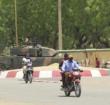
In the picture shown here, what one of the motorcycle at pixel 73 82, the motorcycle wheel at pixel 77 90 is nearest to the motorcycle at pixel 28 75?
the motorcycle at pixel 73 82

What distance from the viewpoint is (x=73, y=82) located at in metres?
23.0

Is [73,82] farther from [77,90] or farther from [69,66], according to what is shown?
[69,66]

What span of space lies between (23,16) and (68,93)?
5485cm

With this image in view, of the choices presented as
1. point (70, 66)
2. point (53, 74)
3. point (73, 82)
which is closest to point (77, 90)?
point (73, 82)

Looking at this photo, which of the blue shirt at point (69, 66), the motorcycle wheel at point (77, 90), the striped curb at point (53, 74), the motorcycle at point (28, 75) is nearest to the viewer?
the motorcycle wheel at point (77, 90)

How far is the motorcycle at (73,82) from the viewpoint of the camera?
22797 mm

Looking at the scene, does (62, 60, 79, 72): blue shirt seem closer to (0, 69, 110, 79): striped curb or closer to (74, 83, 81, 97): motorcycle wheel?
(74, 83, 81, 97): motorcycle wheel

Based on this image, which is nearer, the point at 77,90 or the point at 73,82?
the point at 77,90

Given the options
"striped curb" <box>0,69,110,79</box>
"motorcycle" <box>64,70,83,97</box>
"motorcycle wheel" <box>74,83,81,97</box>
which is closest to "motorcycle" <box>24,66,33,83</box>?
"striped curb" <box>0,69,110,79</box>

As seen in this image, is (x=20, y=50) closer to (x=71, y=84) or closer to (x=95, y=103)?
(x=71, y=84)

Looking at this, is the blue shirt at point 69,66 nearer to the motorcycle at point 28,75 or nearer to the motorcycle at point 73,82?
the motorcycle at point 73,82

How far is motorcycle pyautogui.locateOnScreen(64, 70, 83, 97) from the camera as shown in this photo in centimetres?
Result: 2280

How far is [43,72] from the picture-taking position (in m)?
40.2

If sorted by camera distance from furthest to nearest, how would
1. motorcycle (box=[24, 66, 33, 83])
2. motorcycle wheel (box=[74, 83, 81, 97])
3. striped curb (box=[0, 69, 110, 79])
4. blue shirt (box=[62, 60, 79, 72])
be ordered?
striped curb (box=[0, 69, 110, 79]) < motorcycle (box=[24, 66, 33, 83]) < blue shirt (box=[62, 60, 79, 72]) < motorcycle wheel (box=[74, 83, 81, 97])
